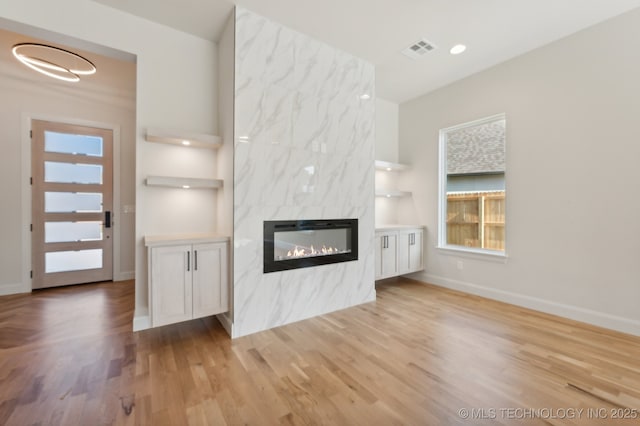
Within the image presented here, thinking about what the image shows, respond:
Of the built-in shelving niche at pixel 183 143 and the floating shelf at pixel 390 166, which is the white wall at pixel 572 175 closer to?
the floating shelf at pixel 390 166

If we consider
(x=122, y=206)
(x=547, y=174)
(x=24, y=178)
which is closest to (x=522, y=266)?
(x=547, y=174)

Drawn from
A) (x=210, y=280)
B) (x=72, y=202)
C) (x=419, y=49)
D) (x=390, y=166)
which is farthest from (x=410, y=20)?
(x=72, y=202)

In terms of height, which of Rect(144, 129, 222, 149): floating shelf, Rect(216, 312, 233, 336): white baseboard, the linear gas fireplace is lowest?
Rect(216, 312, 233, 336): white baseboard

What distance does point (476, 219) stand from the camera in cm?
416

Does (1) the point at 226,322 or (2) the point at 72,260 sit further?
(2) the point at 72,260

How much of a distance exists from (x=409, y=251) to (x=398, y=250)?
283 millimetres

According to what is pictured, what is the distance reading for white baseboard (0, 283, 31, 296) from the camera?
12.4 feet

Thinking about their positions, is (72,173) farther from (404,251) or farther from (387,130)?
(404,251)

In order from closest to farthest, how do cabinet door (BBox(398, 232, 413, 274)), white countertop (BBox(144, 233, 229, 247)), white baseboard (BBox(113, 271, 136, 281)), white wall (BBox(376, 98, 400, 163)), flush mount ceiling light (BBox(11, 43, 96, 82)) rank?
white countertop (BBox(144, 233, 229, 247)), flush mount ceiling light (BBox(11, 43, 96, 82)), cabinet door (BBox(398, 232, 413, 274)), white baseboard (BBox(113, 271, 136, 281)), white wall (BBox(376, 98, 400, 163))

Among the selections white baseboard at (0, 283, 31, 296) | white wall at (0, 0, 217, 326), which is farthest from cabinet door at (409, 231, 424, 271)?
white baseboard at (0, 283, 31, 296)

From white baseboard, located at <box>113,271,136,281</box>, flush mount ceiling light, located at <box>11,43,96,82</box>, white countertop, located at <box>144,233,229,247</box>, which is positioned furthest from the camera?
white baseboard, located at <box>113,271,136,281</box>

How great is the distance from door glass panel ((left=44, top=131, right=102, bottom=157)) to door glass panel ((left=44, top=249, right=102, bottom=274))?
63.3 inches

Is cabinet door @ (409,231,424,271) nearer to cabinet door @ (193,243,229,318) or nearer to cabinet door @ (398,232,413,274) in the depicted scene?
cabinet door @ (398,232,413,274)

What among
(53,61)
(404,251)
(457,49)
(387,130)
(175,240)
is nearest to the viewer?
(175,240)
